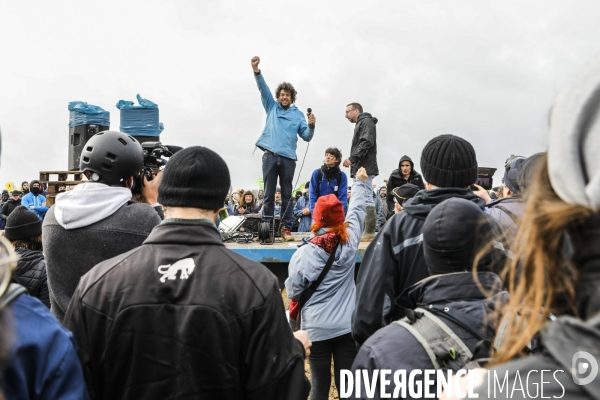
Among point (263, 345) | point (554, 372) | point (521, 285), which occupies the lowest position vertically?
point (263, 345)

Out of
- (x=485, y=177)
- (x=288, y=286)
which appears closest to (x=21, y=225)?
(x=288, y=286)

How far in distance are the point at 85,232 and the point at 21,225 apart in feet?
5.79

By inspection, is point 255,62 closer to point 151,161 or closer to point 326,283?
point 151,161

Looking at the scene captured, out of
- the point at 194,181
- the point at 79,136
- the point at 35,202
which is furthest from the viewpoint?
the point at 35,202

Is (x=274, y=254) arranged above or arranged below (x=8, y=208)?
above

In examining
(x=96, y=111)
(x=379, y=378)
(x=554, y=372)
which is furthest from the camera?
(x=96, y=111)

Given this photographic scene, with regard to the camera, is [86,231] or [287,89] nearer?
[86,231]

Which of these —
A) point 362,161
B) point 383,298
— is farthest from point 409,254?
point 362,161

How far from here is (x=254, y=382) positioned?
2066 mm

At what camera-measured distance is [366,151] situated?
7.93 meters

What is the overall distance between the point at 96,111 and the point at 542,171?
13727 millimetres

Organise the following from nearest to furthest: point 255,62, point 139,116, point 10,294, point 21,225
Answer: point 10,294
point 21,225
point 255,62
point 139,116

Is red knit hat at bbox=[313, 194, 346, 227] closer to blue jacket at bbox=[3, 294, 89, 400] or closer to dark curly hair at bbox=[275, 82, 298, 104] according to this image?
blue jacket at bbox=[3, 294, 89, 400]

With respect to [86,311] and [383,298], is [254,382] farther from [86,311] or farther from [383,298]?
[383,298]
